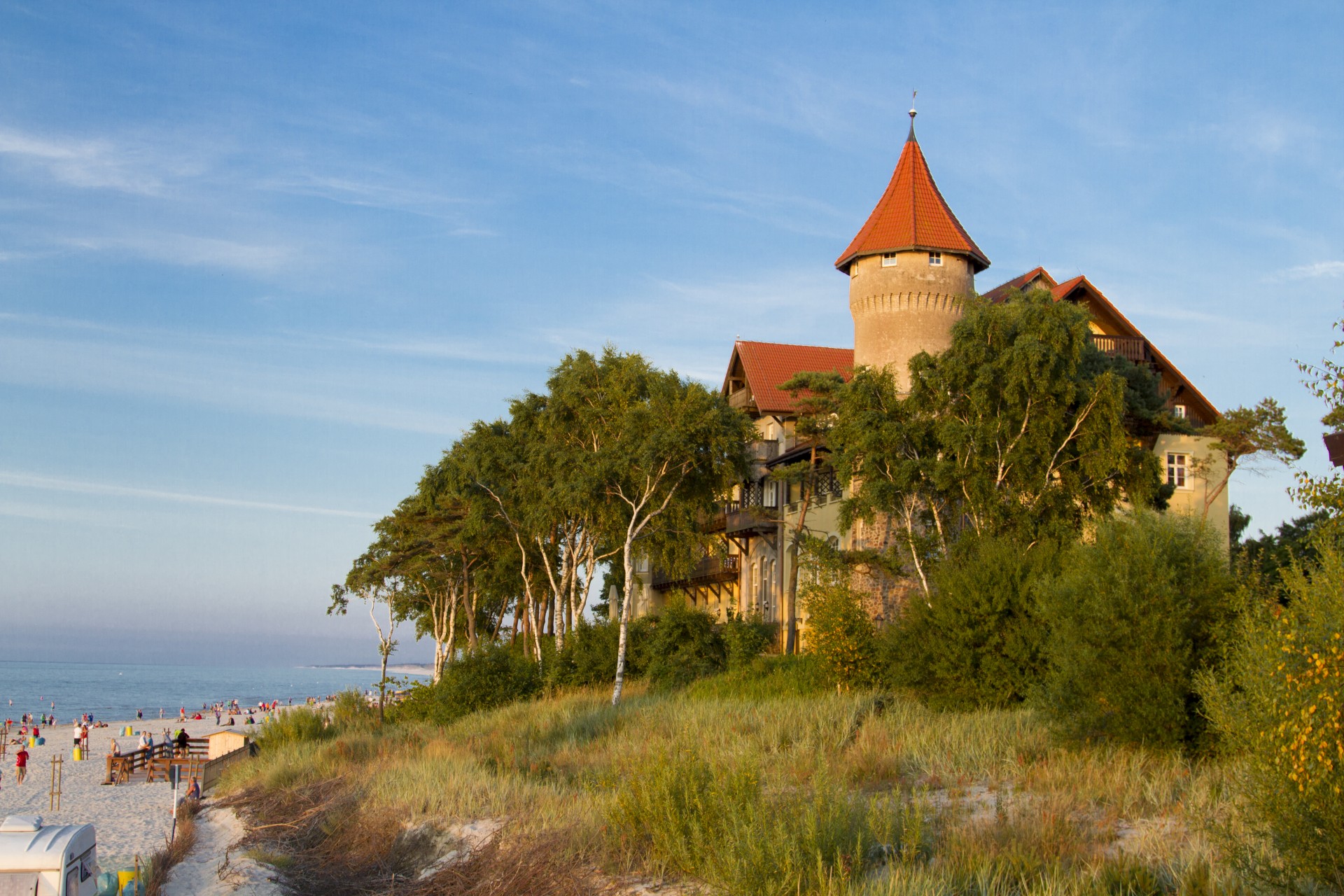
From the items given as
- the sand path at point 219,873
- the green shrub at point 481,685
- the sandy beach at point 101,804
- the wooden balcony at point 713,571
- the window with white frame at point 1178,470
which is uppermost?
the window with white frame at point 1178,470

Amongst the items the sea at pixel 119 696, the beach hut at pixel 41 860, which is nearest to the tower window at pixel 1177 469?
the beach hut at pixel 41 860

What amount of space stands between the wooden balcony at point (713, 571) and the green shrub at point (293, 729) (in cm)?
1507

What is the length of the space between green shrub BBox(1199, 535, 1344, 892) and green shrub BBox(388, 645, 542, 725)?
2530 centimetres

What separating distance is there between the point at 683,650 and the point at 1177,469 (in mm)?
16611

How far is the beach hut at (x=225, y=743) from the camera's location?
3788cm

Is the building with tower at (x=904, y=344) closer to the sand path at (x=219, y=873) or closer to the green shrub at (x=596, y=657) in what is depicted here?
the green shrub at (x=596, y=657)

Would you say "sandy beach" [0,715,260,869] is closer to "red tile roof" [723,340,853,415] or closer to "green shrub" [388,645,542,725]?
"green shrub" [388,645,542,725]

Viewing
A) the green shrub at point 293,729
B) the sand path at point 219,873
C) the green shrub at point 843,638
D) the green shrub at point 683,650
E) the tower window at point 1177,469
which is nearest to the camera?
the sand path at point 219,873

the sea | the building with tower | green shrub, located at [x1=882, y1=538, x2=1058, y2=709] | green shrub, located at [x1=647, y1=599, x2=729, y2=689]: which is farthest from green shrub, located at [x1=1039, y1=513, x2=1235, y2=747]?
the sea

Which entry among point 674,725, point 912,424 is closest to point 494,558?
point 912,424

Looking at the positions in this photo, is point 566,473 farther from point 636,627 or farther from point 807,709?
point 807,709

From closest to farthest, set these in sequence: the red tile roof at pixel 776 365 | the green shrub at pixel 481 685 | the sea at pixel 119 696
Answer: the green shrub at pixel 481 685, the red tile roof at pixel 776 365, the sea at pixel 119 696

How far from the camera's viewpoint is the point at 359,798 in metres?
21.0

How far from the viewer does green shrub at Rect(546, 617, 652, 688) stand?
36.3 metres
